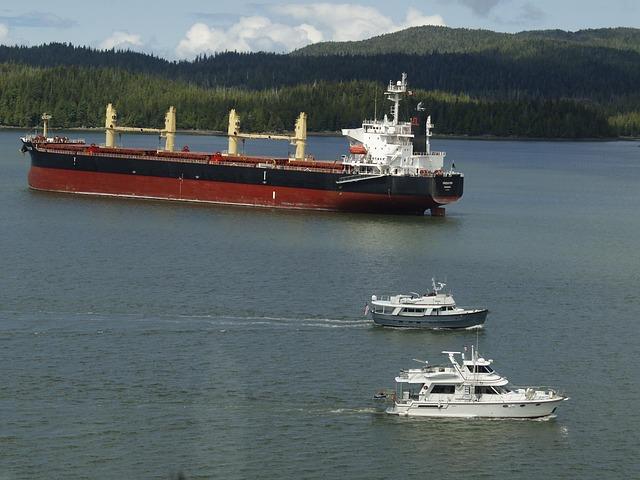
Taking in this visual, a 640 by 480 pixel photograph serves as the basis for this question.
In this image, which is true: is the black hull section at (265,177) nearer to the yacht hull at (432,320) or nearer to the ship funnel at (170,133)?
the ship funnel at (170,133)

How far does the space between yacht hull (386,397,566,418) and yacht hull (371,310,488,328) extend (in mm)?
8822

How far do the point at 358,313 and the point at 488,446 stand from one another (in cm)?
1311

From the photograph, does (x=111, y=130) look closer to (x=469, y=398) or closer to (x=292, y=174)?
(x=292, y=174)

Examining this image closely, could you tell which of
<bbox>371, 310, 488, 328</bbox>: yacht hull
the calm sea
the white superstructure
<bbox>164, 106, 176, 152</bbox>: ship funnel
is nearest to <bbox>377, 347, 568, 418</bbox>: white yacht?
the calm sea

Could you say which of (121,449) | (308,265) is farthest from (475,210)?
(121,449)

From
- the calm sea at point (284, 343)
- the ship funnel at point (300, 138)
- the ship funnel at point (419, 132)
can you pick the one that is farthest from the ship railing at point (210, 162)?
the ship funnel at point (419, 132)

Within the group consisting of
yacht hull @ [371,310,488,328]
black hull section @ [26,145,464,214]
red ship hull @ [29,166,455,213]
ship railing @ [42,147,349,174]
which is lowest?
yacht hull @ [371,310,488,328]

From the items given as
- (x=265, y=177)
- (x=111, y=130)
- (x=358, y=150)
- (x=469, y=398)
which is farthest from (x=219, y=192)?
(x=469, y=398)

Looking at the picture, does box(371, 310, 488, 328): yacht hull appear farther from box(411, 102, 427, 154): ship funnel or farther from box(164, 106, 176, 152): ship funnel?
box(164, 106, 176, 152): ship funnel

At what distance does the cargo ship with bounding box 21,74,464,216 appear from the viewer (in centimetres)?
6856

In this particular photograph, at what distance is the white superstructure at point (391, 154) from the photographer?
69750 mm

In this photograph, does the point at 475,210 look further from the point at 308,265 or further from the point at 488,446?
the point at 488,446

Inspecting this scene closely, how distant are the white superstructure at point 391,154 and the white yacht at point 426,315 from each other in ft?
94.8

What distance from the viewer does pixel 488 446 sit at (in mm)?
29797
